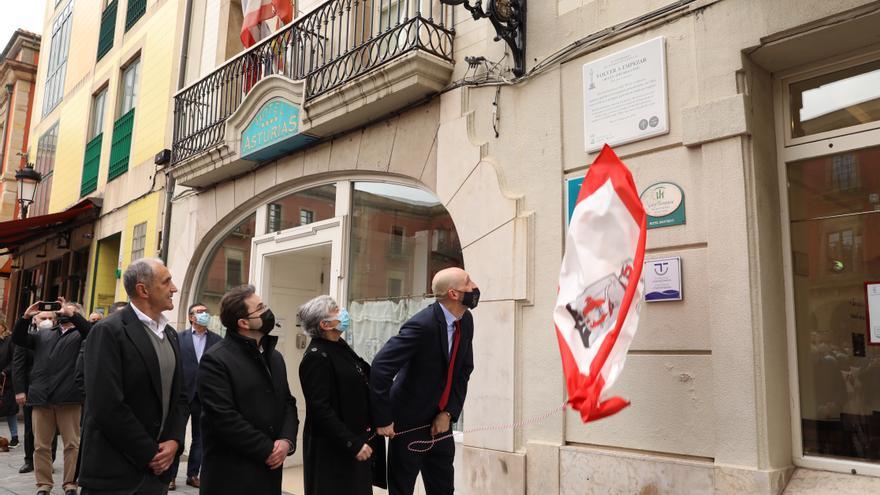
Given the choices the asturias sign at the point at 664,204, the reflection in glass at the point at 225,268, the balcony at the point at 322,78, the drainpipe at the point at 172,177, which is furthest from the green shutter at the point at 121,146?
the asturias sign at the point at 664,204

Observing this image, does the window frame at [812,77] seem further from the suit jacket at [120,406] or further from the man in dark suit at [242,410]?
the suit jacket at [120,406]

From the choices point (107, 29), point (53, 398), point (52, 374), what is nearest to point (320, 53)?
point (52, 374)

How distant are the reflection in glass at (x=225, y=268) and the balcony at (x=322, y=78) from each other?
2.79 ft

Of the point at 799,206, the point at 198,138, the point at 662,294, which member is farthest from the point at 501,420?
the point at 198,138

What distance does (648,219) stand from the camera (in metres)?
4.87

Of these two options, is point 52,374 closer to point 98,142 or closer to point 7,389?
point 7,389

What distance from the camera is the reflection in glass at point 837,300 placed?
4242mm

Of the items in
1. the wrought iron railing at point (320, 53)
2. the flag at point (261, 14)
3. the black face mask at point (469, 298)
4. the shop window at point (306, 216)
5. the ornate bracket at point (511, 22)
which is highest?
the flag at point (261, 14)

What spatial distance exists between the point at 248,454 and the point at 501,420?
7.84 feet

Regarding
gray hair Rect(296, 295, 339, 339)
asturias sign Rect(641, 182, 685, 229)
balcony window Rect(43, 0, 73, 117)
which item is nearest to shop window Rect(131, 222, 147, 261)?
balcony window Rect(43, 0, 73, 117)

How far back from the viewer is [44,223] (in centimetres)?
1487

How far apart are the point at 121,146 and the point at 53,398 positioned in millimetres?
7964

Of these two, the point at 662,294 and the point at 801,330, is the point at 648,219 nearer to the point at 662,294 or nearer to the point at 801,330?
the point at 662,294

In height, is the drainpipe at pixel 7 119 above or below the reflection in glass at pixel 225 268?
above
